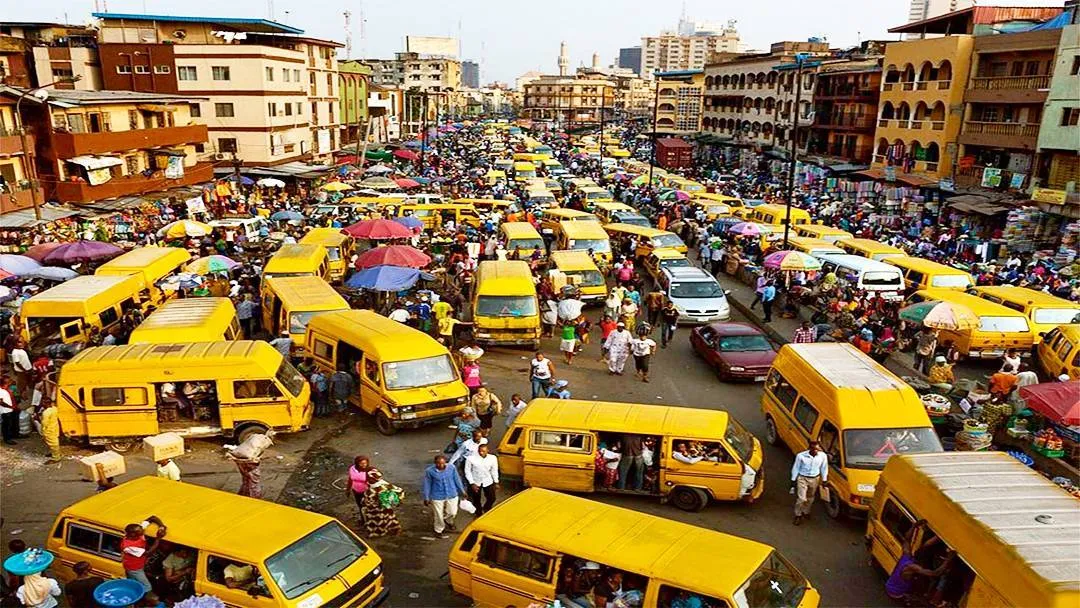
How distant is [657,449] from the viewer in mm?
11086

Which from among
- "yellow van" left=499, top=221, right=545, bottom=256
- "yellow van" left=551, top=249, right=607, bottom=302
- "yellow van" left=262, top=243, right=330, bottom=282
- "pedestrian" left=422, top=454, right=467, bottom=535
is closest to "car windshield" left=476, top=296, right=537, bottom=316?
"yellow van" left=551, top=249, right=607, bottom=302

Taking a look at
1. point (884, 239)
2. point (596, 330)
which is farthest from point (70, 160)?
point (884, 239)

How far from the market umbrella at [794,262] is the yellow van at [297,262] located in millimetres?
13639

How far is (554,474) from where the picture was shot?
440 inches

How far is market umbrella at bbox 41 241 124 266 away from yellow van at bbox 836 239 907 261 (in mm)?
23855

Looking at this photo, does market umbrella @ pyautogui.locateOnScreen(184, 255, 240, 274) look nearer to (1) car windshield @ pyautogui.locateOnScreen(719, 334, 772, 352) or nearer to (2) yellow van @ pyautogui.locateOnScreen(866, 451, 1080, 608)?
(1) car windshield @ pyautogui.locateOnScreen(719, 334, 772, 352)

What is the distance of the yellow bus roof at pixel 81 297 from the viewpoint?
16031 mm

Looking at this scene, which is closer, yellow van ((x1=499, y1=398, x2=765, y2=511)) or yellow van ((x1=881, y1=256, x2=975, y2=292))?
yellow van ((x1=499, y1=398, x2=765, y2=511))

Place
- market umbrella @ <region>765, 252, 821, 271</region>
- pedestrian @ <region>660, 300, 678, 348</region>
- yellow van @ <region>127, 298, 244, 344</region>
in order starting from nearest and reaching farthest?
yellow van @ <region>127, 298, 244, 344</region> → pedestrian @ <region>660, 300, 678, 348</region> → market umbrella @ <region>765, 252, 821, 271</region>

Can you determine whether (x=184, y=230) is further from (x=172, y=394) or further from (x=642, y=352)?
(x=642, y=352)

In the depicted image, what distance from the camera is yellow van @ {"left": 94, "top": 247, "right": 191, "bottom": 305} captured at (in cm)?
1952

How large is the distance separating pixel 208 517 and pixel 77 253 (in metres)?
16.3

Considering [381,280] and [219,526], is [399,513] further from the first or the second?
[381,280]

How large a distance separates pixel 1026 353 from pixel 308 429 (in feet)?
54.6
